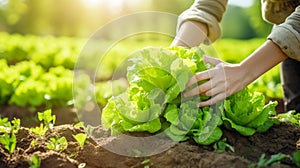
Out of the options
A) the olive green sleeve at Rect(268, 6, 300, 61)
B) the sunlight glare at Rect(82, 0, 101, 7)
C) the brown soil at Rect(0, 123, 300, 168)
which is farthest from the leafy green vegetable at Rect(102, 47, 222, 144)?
the sunlight glare at Rect(82, 0, 101, 7)

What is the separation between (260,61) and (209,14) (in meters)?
0.91

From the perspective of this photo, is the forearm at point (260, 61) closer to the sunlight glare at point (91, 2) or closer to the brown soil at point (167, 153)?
the brown soil at point (167, 153)

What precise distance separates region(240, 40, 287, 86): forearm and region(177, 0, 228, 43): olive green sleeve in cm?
79

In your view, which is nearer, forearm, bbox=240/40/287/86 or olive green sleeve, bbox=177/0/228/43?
forearm, bbox=240/40/287/86

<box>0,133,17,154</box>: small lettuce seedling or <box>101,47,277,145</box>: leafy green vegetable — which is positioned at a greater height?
<box>101,47,277,145</box>: leafy green vegetable

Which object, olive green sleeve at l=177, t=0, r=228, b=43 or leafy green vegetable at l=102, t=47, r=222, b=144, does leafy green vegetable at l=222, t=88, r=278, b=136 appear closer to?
leafy green vegetable at l=102, t=47, r=222, b=144

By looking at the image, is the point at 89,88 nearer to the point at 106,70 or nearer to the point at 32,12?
the point at 106,70

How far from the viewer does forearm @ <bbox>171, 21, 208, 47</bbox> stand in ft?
11.6

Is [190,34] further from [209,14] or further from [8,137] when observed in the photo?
[8,137]

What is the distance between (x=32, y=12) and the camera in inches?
1252

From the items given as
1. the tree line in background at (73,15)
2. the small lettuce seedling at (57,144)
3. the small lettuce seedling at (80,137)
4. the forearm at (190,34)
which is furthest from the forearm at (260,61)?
the tree line in background at (73,15)

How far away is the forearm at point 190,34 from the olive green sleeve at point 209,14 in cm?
4

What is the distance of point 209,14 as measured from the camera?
374cm

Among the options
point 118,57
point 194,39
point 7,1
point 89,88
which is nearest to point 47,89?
point 89,88
